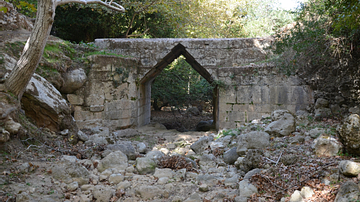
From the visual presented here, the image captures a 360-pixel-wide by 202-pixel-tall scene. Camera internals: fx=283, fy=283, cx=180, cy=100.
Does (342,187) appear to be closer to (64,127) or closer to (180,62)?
(64,127)

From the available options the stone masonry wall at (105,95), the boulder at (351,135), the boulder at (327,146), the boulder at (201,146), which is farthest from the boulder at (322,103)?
the stone masonry wall at (105,95)

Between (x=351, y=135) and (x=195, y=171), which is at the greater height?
(x=351, y=135)

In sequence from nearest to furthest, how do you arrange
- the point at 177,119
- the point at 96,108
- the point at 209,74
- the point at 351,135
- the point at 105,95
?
the point at 351,135, the point at 96,108, the point at 105,95, the point at 209,74, the point at 177,119

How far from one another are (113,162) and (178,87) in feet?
27.7

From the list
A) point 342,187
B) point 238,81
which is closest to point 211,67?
point 238,81

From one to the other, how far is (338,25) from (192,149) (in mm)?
4252

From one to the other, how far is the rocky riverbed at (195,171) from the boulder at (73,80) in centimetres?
257

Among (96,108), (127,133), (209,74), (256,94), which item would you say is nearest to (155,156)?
(127,133)

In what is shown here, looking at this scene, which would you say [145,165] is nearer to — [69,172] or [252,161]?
[69,172]

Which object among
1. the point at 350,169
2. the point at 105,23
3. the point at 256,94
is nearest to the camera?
the point at 350,169

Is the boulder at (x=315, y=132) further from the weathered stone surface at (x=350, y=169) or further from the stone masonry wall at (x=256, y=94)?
the stone masonry wall at (x=256, y=94)

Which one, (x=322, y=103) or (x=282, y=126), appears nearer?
(x=282, y=126)

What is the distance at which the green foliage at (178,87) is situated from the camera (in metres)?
13.2

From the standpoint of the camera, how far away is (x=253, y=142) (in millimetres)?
5879
